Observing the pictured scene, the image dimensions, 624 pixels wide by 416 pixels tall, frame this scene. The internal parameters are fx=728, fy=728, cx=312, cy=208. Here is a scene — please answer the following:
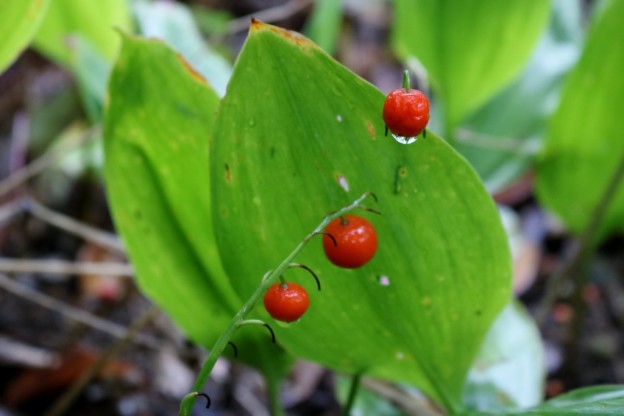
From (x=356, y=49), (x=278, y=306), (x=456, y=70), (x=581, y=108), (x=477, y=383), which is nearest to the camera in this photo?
(x=278, y=306)

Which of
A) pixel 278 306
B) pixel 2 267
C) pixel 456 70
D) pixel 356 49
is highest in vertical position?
pixel 356 49

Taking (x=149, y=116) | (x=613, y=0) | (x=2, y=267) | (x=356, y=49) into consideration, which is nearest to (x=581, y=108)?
(x=613, y=0)

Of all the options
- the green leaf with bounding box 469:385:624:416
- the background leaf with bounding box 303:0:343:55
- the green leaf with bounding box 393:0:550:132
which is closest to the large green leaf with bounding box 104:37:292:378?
the green leaf with bounding box 469:385:624:416

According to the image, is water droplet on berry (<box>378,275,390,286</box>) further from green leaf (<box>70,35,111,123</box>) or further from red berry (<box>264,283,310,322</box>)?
green leaf (<box>70,35,111,123</box>)

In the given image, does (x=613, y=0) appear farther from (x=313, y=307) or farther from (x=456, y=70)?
(x=313, y=307)

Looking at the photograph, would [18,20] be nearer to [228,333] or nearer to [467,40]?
[228,333]

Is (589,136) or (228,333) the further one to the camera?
(589,136)

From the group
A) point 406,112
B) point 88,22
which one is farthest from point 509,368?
point 88,22
